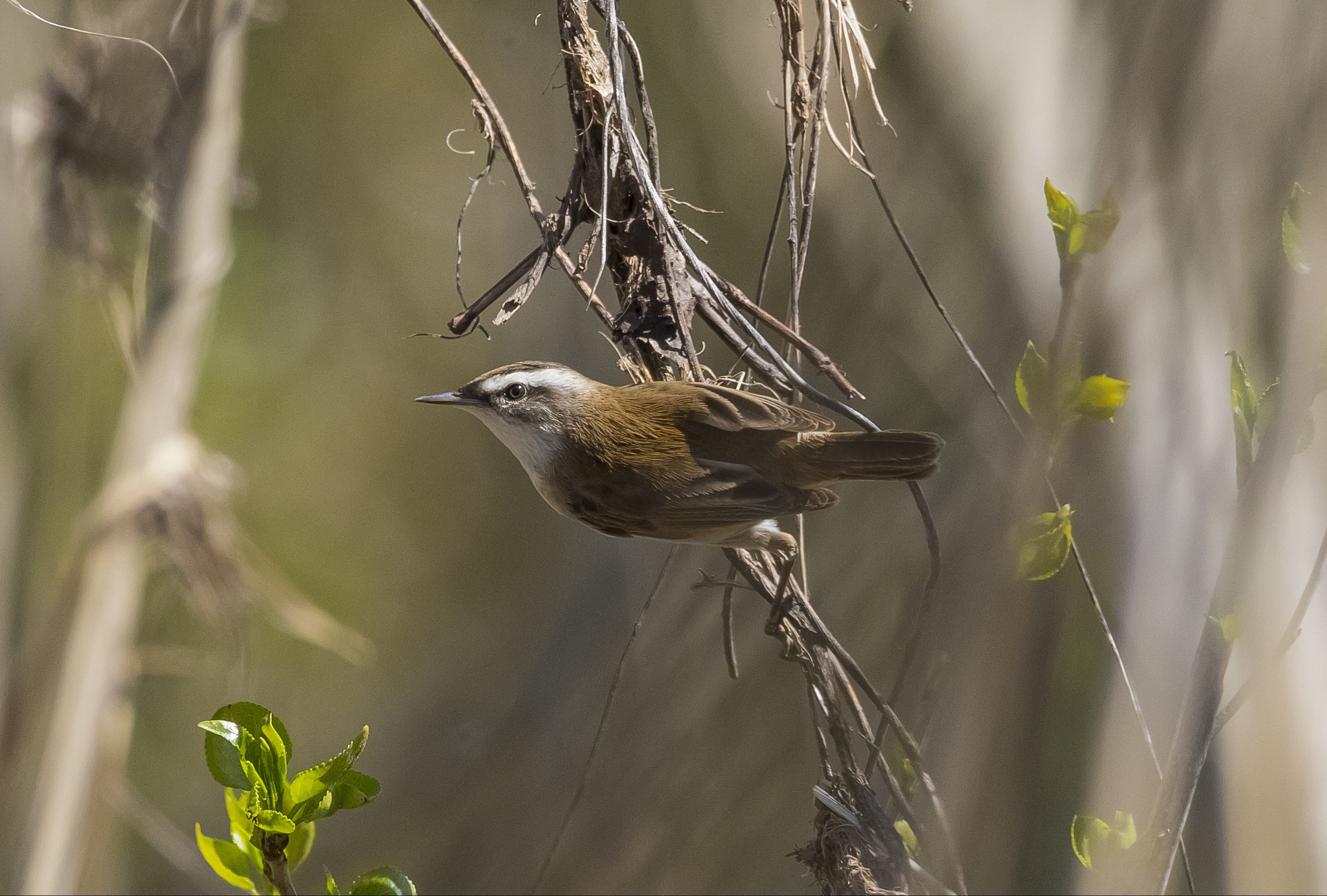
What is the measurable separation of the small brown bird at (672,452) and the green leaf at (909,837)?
0.39 m

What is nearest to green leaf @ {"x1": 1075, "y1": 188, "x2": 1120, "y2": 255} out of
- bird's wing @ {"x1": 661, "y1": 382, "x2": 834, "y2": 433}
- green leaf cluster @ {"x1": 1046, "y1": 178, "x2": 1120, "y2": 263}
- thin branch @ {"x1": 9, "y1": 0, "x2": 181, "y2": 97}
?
green leaf cluster @ {"x1": 1046, "y1": 178, "x2": 1120, "y2": 263}

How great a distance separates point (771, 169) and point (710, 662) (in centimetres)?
139

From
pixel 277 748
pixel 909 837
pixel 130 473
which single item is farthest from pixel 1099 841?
pixel 130 473

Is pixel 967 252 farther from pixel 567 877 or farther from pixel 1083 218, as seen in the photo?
pixel 567 877

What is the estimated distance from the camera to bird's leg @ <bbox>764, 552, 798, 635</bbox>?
1220mm

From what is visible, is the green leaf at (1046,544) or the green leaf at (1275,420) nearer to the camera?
the green leaf at (1275,420)

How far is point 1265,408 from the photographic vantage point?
0.93 meters

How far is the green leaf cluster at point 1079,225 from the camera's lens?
3.33 ft

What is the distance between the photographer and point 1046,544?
41.2 inches

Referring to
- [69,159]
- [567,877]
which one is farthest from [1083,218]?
[567,877]

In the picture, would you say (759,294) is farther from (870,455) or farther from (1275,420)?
(1275,420)

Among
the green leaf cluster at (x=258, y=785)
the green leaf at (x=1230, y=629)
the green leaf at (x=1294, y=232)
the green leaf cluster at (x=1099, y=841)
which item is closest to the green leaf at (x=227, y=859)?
the green leaf cluster at (x=258, y=785)

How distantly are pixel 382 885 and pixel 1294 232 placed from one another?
1106 mm

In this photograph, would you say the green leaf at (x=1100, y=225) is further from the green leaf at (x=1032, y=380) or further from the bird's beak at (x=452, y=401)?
the bird's beak at (x=452, y=401)
